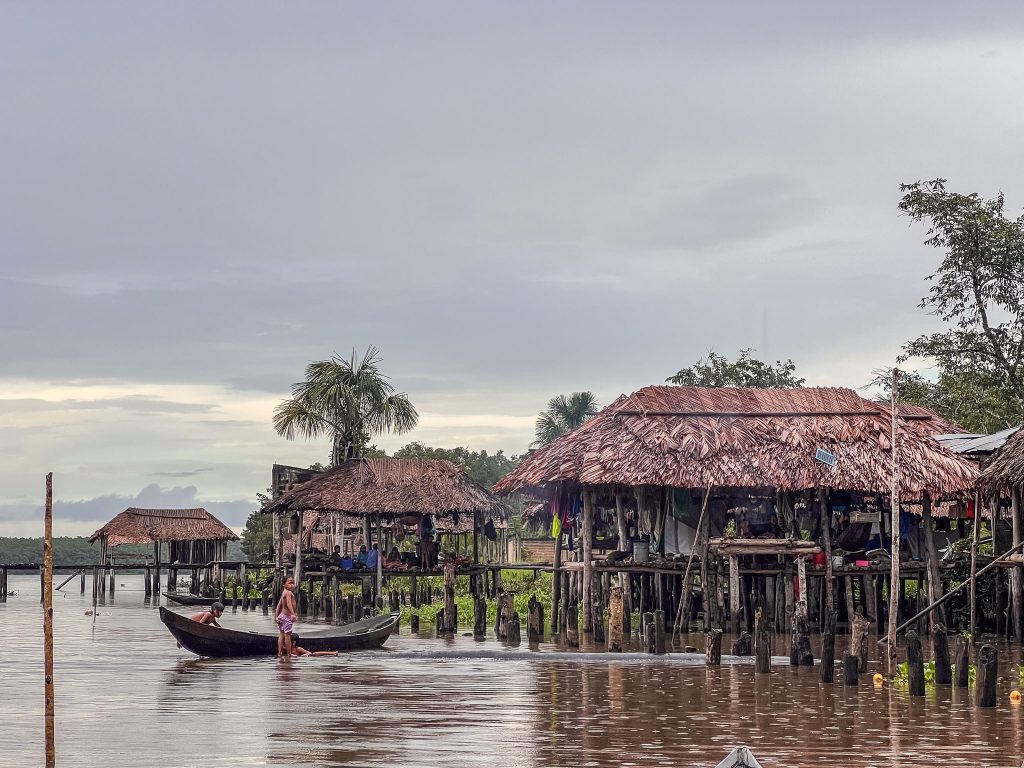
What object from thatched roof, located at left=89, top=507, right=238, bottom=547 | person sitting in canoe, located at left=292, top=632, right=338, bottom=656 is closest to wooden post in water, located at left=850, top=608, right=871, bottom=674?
person sitting in canoe, located at left=292, top=632, right=338, bottom=656

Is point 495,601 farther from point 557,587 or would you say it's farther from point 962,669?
point 962,669

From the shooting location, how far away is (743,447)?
80.8 feet

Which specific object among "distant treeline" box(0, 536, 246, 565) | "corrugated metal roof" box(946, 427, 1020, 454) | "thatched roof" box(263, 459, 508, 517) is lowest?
"distant treeline" box(0, 536, 246, 565)

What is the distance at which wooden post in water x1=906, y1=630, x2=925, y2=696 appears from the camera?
15.1 metres

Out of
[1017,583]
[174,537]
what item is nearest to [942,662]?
[1017,583]

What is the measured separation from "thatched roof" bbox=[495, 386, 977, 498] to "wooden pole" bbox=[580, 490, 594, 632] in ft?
2.55

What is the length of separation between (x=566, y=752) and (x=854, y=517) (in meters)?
14.7

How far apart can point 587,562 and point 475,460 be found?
4573 centimetres

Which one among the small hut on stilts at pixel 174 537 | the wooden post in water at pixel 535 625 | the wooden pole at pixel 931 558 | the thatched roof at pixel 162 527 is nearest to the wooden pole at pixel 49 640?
the wooden post in water at pixel 535 625

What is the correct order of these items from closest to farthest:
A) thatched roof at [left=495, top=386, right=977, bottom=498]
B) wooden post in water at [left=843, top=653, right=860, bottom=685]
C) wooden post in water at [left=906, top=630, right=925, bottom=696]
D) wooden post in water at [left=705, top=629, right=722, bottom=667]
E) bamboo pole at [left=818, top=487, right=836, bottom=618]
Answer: wooden post in water at [left=906, top=630, right=925, bottom=696] < wooden post in water at [left=843, top=653, right=860, bottom=685] < wooden post in water at [left=705, top=629, right=722, bottom=667] < bamboo pole at [left=818, top=487, right=836, bottom=618] < thatched roof at [left=495, top=386, right=977, bottom=498]

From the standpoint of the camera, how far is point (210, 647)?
2036 cm

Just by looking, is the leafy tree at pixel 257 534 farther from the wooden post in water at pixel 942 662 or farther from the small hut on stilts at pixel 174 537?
the wooden post in water at pixel 942 662

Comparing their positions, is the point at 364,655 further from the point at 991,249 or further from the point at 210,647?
the point at 991,249

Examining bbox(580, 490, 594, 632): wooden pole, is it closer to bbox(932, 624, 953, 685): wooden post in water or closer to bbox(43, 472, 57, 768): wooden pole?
bbox(932, 624, 953, 685): wooden post in water
